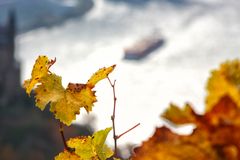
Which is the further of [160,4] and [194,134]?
[160,4]

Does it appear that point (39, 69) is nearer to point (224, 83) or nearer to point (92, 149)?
point (92, 149)

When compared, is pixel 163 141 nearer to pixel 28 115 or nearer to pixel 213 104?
pixel 213 104

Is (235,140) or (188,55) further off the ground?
(235,140)

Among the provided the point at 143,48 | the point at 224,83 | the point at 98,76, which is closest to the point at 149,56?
the point at 143,48

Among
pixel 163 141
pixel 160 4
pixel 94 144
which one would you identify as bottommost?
pixel 160 4

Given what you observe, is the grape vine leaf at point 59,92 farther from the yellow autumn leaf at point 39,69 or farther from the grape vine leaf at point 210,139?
the grape vine leaf at point 210,139

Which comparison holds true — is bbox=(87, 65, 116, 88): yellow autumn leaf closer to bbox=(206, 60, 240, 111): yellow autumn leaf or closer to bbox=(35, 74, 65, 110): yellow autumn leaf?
bbox=(35, 74, 65, 110): yellow autumn leaf

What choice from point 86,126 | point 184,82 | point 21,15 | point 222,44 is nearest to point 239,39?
point 222,44
